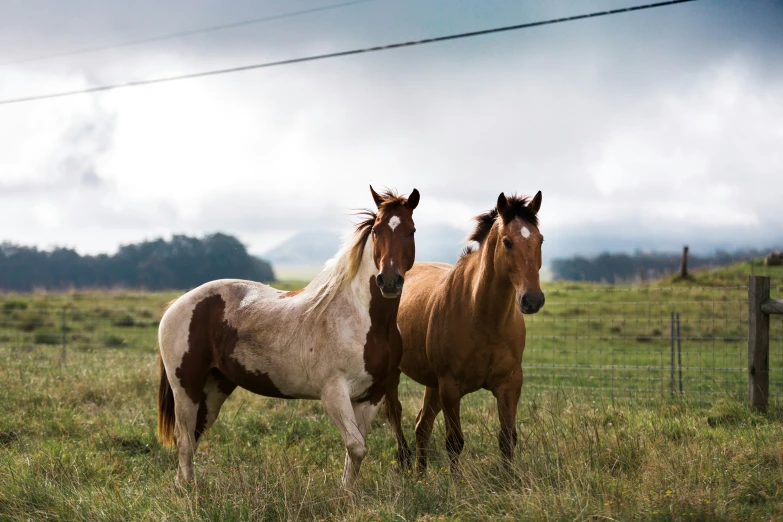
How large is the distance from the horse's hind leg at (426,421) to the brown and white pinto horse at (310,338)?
1232 mm

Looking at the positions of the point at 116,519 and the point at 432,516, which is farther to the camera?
the point at 116,519

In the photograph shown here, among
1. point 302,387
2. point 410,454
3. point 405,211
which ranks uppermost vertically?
point 405,211

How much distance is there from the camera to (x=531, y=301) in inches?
190

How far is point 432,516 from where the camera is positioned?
13.5 feet

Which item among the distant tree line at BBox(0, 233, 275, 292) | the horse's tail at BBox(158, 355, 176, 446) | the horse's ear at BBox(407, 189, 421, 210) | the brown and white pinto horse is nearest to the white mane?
the brown and white pinto horse

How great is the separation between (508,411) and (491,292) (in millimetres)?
965

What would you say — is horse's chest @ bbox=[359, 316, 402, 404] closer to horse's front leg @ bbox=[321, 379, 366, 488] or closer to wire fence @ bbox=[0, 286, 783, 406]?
horse's front leg @ bbox=[321, 379, 366, 488]

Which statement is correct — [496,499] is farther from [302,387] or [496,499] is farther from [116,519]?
[116,519]

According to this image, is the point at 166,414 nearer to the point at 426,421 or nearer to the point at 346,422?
the point at 346,422

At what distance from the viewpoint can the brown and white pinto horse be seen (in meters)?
4.74

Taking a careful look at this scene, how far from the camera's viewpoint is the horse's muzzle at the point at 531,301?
479 cm

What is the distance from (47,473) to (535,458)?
378 centimetres

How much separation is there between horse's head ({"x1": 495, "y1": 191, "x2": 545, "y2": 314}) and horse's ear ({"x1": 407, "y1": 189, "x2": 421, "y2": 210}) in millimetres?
712

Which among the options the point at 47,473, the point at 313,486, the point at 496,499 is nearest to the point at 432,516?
the point at 496,499
